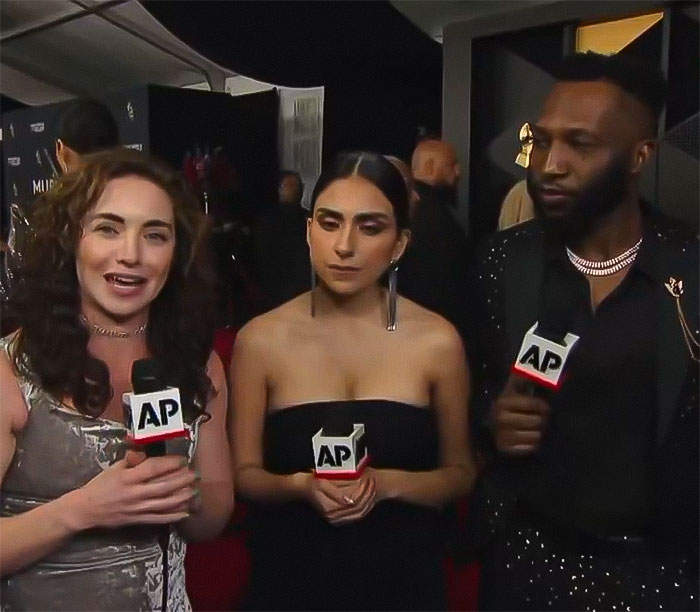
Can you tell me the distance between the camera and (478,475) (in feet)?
3.68

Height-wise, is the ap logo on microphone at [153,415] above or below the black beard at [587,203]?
below

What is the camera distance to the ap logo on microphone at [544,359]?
105 cm

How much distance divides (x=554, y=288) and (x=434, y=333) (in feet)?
0.51

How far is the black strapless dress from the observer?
3.55 feet

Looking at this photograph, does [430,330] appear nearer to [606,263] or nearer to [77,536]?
[606,263]

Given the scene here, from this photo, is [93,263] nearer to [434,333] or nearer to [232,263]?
[232,263]

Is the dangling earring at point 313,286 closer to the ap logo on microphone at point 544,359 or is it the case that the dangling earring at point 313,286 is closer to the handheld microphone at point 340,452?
the handheld microphone at point 340,452

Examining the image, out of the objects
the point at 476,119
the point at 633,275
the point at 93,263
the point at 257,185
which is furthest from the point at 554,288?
the point at 93,263

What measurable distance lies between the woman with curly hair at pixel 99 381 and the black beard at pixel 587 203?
40 centimetres

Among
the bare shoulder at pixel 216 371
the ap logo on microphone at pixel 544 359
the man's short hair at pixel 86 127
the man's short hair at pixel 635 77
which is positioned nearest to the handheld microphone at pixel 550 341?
the ap logo on microphone at pixel 544 359

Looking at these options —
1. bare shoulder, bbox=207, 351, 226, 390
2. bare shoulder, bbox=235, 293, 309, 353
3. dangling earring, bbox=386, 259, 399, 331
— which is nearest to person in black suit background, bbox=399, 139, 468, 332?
dangling earring, bbox=386, 259, 399, 331

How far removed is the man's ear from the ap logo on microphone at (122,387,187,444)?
584 millimetres

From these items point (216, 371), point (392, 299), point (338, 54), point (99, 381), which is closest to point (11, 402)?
point (99, 381)

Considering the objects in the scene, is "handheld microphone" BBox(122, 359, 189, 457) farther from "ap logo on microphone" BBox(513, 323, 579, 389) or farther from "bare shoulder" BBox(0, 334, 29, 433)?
"ap logo on microphone" BBox(513, 323, 579, 389)
